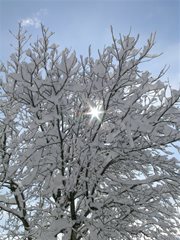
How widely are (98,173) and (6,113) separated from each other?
10.1 feet

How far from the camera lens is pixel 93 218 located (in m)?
4.39

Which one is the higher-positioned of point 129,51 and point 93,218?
point 129,51

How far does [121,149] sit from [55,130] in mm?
1038

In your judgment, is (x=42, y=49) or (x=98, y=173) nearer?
(x=98, y=173)

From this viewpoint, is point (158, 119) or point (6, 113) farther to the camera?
→ point (6, 113)

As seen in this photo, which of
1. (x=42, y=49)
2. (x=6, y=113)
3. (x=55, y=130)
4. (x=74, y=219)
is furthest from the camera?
(x=6, y=113)

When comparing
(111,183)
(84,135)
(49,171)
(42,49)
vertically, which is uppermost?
(42,49)

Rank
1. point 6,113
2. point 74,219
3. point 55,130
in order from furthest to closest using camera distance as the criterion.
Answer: point 6,113
point 74,219
point 55,130

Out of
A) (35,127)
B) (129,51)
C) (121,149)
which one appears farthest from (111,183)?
(129,51)

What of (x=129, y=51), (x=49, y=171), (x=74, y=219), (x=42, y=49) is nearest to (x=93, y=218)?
(x=74, y=219)

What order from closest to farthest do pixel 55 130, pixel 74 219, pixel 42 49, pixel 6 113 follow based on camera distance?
pixel 55 130 < pixel 74 219 < pixel 42 49 < pixel 6 113

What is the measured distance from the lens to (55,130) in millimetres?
4355

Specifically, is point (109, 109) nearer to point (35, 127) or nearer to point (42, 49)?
point (35, 127)

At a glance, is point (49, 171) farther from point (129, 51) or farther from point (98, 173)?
point (129, 51)
